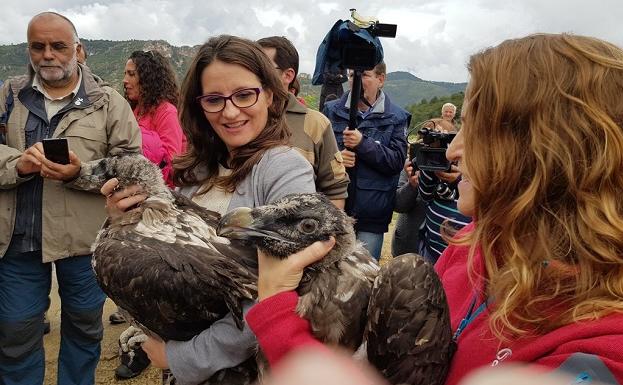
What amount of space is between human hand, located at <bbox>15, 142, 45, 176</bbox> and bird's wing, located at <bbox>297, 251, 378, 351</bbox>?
131 inches

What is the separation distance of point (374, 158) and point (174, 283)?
164 inches

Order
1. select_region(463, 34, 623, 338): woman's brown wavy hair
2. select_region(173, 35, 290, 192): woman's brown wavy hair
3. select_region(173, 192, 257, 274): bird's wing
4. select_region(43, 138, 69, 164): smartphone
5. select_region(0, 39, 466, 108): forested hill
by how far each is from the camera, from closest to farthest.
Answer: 1. select_region(463, 34, 623, 338): woman's brown wavy hair
2. select_region(173, 192, 257, 274): bird's wing
3. select_region(173, 35, 290, 192): woman's brown wavy hair
4. select_region(43, 138, 69, 164): smartphone
5. select_region(0, 39, 466, 108): forested hill

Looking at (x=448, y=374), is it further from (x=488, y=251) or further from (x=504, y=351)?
(x=488, y=251)

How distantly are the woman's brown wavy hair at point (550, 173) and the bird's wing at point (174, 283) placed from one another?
1329 millimetres

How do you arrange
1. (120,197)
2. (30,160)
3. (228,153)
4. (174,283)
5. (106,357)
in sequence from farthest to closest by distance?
(106,357) < (30,160) < (120,197) < (228,153) < (174,283)

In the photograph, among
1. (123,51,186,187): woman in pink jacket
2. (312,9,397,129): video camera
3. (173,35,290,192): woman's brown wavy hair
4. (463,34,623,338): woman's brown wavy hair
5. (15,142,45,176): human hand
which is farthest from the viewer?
(123,51,186,187): woman in pink jacket

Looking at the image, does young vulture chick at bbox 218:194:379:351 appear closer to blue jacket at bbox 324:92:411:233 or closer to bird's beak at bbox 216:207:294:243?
bird's beak at bbox 216:207:294:243

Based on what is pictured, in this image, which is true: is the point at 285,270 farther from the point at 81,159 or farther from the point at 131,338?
the point at 81,159

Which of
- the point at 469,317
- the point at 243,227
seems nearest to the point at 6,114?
the point at 243,227

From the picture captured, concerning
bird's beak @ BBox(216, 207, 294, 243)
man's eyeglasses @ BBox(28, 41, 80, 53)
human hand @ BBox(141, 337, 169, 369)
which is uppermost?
man's eyeglasses @ BBox(28, 41, 80, 53)

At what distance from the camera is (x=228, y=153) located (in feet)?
10.2

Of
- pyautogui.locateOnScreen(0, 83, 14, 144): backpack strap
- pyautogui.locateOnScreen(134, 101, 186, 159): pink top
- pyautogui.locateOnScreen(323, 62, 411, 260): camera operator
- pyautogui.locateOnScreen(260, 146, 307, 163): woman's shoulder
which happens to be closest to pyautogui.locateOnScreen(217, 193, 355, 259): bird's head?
pyautogui.locateOnScreen(260, 146, 307, 163): woman's shoulder

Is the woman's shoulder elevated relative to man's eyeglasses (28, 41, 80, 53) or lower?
lower

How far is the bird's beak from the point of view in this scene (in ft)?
7.18
